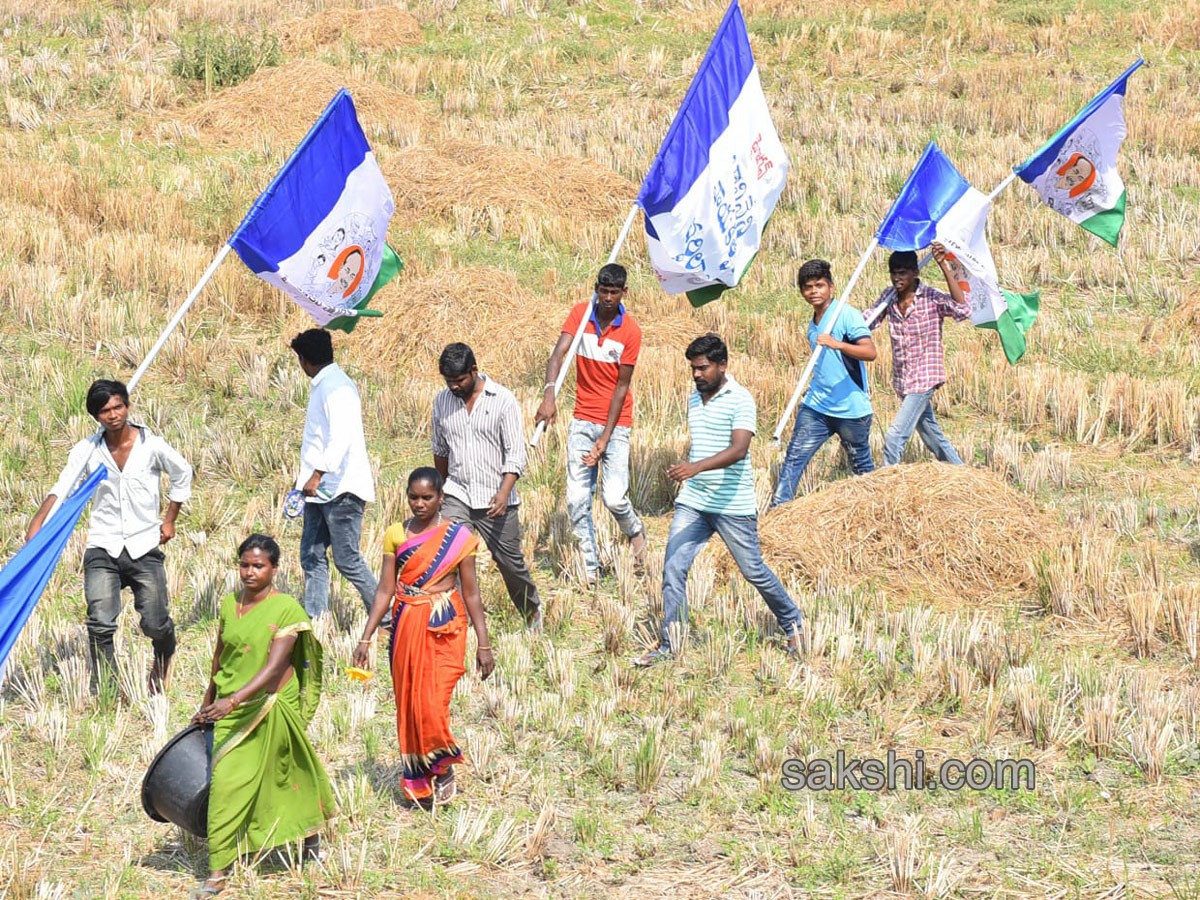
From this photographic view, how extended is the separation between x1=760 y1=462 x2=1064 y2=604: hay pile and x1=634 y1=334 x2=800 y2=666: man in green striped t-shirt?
3.74 feet

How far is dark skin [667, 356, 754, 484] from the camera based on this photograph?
22.0 ft

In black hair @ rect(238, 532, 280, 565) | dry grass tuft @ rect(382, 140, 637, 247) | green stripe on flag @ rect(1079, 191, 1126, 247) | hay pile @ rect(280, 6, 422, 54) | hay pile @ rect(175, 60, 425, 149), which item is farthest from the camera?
hay pile @ rect(280, 6, 422, 54)

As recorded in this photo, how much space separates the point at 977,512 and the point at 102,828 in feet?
16.5

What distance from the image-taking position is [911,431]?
9023mm

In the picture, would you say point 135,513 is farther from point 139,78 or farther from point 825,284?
point 139,78

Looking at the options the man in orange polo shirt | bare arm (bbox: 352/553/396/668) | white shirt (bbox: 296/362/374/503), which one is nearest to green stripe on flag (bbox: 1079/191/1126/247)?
the man in orange polo shirt

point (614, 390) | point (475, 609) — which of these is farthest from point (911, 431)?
point (475, 609)

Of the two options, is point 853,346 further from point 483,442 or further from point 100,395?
point 100,395

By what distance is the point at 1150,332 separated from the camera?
12578 mm

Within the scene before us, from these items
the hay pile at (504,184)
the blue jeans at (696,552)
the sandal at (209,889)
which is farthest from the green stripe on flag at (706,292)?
the hay pile at (504,184)

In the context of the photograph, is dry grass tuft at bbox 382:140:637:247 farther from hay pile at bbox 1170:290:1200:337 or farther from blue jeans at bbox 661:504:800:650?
blue jeans at bbox 661:504:800:650

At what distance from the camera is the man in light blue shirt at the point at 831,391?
28.2ft

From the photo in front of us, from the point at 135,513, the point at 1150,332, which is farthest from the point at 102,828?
the point at 1150,332

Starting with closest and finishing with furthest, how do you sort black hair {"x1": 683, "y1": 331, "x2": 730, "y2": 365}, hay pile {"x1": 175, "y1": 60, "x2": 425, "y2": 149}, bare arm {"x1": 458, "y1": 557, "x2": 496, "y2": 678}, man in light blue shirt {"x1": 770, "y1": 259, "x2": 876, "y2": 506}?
bare arm {"x1": 458, "y1": 557, "x2": 496, "y2": 678}
black hair {"x1": 683, "y1": 331, "x2": 730, "y2": 365}
man in light blue shirt {"x1": 770, "y1": 259, "x2": 876, "y2": 506}
hay pile {"x1": 175, "y1": 60, "x2": 425, "y2": 149}
